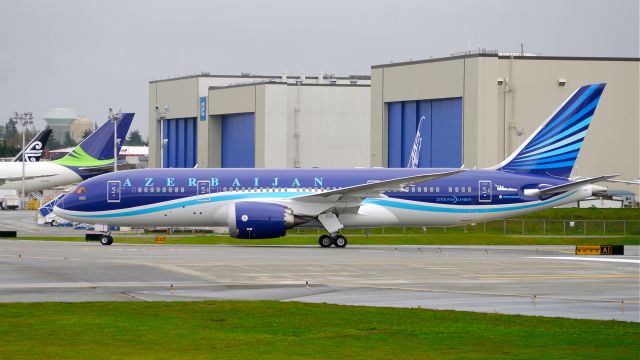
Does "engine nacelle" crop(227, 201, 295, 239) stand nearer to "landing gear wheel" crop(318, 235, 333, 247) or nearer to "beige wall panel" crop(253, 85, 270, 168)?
"landing gear wheel" crop(318, 235, 333, 247)

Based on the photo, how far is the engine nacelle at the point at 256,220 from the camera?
5016 centimetres

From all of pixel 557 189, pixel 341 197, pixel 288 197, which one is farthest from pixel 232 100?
pixel 557 189

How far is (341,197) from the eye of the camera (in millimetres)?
51438

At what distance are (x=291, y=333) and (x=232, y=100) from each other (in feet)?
329

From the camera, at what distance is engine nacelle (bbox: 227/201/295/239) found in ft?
165

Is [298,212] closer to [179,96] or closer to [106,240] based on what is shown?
[106,240]

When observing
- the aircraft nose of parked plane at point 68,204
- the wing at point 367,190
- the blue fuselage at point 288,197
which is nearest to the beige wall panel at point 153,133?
the aircraft nose of parked plane at point 68,204

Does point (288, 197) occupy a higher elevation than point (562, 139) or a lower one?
lower

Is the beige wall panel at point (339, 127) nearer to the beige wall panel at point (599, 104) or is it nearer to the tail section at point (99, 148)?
the tail section at point (99, 148)

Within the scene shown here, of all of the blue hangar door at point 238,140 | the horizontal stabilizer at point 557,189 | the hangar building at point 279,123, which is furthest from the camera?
the blue hangar door at point 238,140

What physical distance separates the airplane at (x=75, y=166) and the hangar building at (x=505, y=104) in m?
→ 26.1

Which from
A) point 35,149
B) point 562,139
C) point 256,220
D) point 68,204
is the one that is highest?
point 35,149

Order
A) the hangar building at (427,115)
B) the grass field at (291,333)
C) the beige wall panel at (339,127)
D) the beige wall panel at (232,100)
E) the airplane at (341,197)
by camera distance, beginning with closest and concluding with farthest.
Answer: the grass field at (291,333) → the airplane at (341,197) → the hangar building at (427,115) → the beige wall panel at (232,100) → the beige wall panel at (339,127)

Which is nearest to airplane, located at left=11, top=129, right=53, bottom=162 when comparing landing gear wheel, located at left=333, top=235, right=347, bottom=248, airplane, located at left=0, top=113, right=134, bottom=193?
airplane, located at left=0, top=113, right=134, bottom=193
